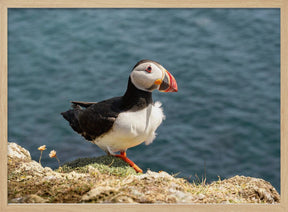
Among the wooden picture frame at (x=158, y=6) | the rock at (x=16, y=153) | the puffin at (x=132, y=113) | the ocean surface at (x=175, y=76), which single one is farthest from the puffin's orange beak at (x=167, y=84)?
the ocean surface at (x=175, y=76)

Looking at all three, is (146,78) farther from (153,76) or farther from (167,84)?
(167,84)

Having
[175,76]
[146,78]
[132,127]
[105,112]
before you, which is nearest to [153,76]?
[146,78]

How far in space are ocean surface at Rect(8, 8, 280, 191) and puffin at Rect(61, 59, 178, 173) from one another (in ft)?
10.4

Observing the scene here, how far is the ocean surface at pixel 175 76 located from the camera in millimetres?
9336

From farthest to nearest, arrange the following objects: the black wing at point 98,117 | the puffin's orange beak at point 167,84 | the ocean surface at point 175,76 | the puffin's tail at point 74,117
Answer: the ocean surface at point 175,76 < the puffin's tail at point 74,117 < the black wing at point 98,117 < the puffin's orange beak at point 167,84

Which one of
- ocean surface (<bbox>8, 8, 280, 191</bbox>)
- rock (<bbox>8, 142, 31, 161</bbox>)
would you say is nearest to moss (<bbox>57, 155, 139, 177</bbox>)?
rock (<bbox>8, 142, 31, 161</bbox>)

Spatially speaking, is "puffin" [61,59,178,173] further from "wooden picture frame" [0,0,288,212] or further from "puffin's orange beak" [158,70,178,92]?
"wooden picture frame" [0,0,288,212]

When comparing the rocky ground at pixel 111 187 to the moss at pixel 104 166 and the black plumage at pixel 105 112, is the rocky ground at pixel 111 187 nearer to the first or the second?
the moss at pixel 104 166

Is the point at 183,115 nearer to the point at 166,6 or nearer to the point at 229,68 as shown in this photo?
the point at 229,68

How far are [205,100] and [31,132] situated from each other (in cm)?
412

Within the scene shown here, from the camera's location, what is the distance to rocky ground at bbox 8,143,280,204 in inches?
197

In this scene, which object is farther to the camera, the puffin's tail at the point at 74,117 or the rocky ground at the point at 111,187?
the puffin's tail at the point at 74,117

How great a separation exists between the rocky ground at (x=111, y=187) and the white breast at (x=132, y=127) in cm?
33

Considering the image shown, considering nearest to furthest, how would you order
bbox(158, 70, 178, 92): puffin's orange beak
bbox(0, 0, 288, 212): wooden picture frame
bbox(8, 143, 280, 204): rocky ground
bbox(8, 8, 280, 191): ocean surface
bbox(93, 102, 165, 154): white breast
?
bbox(8, 143, 280, 204): rocky ground, bbox(0, 0, 288, 212): wooden picture frame, bbox(158, 70, 178, 92): puffin's orange beak, bbox(93, 102, 165, 154): white breast, bbox(8, 8, 280, 191): ocean surface
